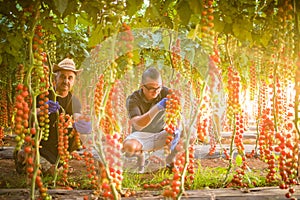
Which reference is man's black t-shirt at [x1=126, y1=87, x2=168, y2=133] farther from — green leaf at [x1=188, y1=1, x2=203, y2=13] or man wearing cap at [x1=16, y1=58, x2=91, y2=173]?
green leaf at [x1=188, y1=1, x2=203, y2=13]

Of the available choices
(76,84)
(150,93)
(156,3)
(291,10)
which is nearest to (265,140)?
(291,10)

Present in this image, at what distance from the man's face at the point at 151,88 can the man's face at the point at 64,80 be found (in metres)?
0.71

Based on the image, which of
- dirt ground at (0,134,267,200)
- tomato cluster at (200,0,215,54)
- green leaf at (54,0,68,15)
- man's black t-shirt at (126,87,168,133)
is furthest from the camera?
man's black t-shirt at (126,87,168,133)

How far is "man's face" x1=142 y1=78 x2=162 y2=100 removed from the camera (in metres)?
3.49

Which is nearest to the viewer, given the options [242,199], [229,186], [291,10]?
[291,10]

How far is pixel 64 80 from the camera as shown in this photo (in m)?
3.27

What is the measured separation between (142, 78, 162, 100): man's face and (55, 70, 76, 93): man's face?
0.71 metres

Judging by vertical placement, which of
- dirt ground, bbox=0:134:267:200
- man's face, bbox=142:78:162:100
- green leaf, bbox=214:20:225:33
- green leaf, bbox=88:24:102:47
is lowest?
dirt ground, bbox=0:134:267:200

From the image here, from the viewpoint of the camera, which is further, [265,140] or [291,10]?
[265,140]

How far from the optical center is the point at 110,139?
139cm

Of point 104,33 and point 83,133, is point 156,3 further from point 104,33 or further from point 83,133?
→ point 83,133

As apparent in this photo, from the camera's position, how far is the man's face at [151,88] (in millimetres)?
3490

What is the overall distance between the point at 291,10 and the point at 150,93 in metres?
2.02

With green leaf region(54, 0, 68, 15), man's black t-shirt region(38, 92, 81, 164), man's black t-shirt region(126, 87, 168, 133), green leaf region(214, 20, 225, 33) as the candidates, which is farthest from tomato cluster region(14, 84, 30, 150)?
man's black t-shirt region(126, 87, 168, 133)
